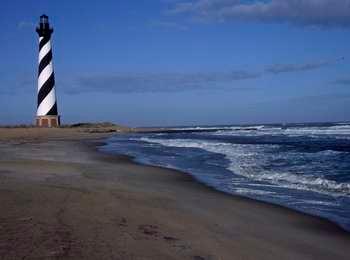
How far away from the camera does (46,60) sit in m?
45.4

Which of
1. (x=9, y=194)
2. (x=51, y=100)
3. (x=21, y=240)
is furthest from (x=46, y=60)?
(x=21, y=240)

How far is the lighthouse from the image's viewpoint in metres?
44.9

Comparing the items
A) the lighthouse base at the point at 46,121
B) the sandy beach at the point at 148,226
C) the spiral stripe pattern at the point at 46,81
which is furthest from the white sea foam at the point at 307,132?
the sandy beach at the point at 148,226

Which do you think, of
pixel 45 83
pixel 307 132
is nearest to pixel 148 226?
pixel 45 83

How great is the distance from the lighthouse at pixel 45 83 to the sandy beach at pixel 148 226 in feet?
119

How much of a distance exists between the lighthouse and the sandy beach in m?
36.4

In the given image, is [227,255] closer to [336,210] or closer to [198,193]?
[336,210]

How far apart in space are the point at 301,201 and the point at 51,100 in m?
39.4

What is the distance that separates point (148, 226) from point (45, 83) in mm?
41202

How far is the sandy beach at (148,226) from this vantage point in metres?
4.59

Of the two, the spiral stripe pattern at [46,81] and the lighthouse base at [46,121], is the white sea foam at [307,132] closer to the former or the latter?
the lighthouse base at [46,121]

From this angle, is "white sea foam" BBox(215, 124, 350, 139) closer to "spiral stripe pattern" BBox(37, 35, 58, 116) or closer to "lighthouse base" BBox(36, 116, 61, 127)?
"lighthouse base" BBox(36, 116, 61, 127)

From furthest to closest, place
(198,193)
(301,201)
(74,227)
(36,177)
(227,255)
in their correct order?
(36,177) → (198,193) → (301,201) → (74,227) → (227,255)

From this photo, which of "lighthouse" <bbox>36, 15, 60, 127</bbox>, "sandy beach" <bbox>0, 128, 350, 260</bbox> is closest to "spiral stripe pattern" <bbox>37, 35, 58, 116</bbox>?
"lighthouse" <bbox>36, 15, 60, 127</bbox>
